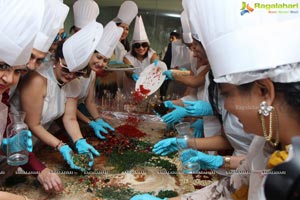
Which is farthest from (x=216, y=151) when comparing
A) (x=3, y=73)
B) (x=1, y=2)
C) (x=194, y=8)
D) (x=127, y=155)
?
(x=1, y=2)

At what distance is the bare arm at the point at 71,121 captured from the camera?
184cm

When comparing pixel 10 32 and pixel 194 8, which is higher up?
pixel 194 8

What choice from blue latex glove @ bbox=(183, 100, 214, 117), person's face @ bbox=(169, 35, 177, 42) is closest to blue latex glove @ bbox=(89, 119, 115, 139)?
blue latex glove @ bbox=(183, 100, 214, 117)

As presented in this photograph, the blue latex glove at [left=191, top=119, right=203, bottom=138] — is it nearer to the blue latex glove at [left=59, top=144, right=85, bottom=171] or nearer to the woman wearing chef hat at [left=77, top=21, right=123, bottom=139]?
the woman wearing chef hat at [left=77, top=21, right=123, bottom=139]

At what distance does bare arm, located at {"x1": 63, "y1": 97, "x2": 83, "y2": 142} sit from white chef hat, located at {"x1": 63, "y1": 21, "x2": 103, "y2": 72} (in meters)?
0.31

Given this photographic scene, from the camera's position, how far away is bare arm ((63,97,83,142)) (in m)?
1.84

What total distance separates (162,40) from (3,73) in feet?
11.9

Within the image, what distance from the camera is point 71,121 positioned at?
190 centimetres

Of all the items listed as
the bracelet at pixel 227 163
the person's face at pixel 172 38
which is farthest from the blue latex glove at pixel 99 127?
the person's face at pixel 172 38

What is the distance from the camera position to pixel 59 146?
5.44 feet

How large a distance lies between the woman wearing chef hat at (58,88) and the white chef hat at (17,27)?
431 millimetres

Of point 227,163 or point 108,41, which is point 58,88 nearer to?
point 108,41

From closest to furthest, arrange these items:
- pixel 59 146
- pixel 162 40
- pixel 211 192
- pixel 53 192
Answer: pixel 211 192
pixel 53 192
pixel 59 146
pixel 162 40

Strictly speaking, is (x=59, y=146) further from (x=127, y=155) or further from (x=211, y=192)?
(x=211, y=192)
